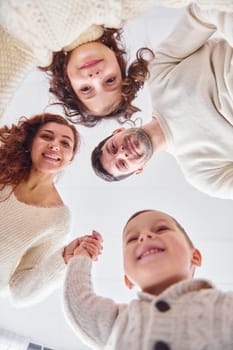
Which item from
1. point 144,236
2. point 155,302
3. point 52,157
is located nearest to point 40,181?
point 52,157

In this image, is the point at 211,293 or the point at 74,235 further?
the point at 74,235

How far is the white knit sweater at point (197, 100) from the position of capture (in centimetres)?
82

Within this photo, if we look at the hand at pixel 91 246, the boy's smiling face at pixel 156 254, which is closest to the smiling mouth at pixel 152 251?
the boy's smiling face at pixel 156 254

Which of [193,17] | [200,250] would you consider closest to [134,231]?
[200,250]

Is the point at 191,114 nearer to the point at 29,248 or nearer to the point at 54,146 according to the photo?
the point at 54,146

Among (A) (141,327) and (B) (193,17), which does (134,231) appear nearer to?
(A) (141,327)

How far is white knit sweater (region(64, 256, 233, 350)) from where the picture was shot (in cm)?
64

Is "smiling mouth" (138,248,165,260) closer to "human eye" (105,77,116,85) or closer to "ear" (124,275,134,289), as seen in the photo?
"ear" (124,275,134,289)

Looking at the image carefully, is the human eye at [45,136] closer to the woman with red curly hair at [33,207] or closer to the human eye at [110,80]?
the woman with red curly hair at [33,207]

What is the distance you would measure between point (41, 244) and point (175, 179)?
0.98ft

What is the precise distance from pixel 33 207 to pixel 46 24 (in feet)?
1.21

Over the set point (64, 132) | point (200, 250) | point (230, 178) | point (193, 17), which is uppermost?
point (193, 17)

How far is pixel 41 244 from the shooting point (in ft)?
3.07

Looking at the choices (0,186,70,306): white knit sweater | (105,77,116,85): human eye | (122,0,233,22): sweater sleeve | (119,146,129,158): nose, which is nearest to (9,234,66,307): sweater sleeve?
(0,186,70,306): white knit sweater
